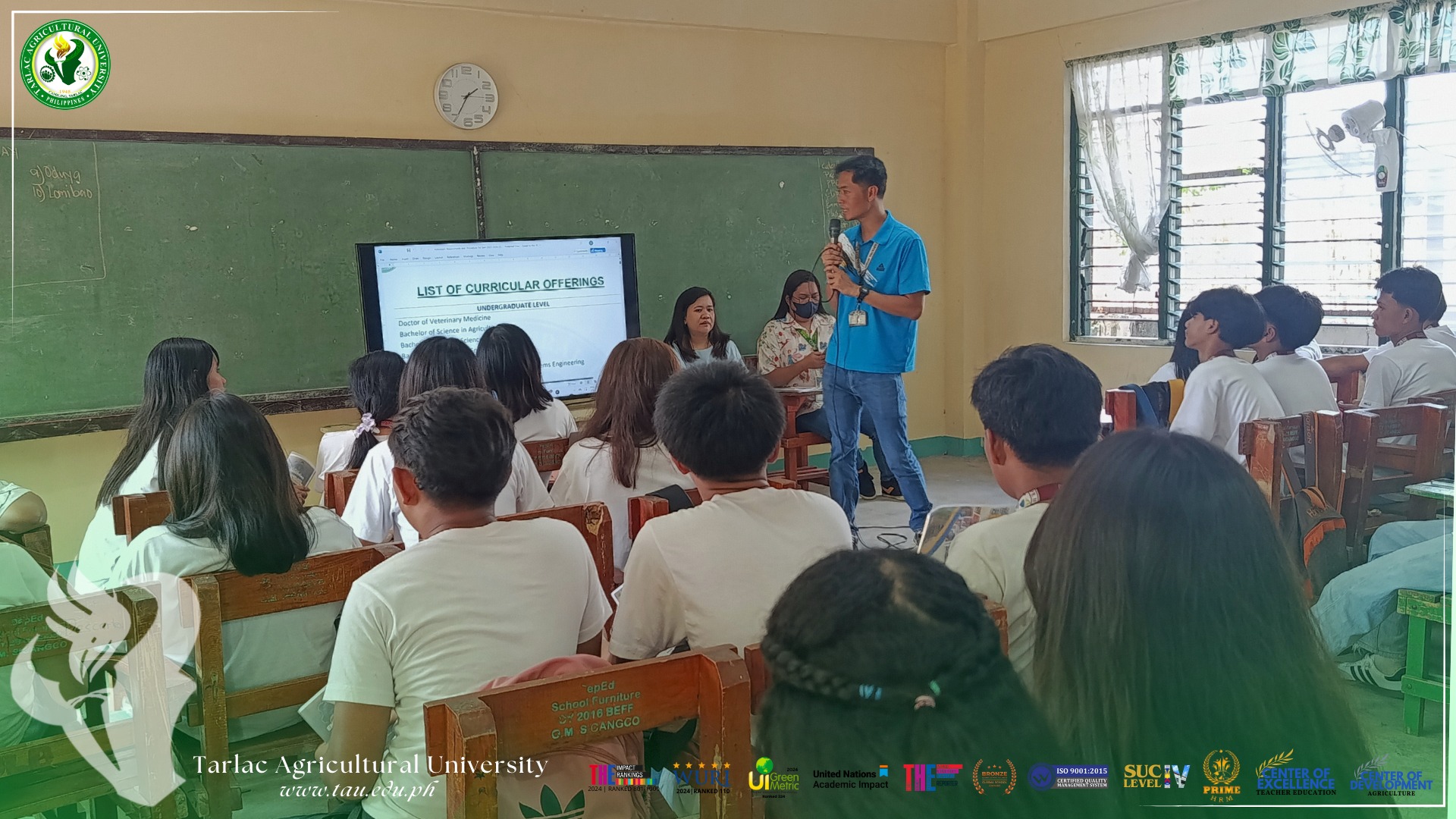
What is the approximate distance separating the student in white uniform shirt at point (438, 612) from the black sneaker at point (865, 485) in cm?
421

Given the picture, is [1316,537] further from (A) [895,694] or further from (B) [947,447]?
(B) [947,447]

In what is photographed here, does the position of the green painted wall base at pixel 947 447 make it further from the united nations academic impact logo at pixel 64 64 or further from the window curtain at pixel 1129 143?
the united nations academic impact logo at pixel 64 64

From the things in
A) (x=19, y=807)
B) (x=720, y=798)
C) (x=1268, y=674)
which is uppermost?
(x=1268, y=674)

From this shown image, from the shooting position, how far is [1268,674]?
100cm

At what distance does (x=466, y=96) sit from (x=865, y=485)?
9.09 feet

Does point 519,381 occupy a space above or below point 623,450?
above

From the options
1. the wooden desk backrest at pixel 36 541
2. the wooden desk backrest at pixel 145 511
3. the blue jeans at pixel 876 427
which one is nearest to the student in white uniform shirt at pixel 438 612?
the wooden desk backrest at pixel 145 511

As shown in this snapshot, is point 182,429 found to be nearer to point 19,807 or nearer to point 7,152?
point 19,807

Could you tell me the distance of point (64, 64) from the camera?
13.1 ft

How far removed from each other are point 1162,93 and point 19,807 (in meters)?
5.77

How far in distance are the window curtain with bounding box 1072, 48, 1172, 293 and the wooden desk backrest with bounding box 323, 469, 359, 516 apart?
4604 mm

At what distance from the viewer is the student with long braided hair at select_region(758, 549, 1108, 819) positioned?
809mm

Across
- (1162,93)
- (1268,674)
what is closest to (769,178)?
(1162,93)

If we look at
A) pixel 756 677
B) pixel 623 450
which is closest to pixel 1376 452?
pixel 623 450
